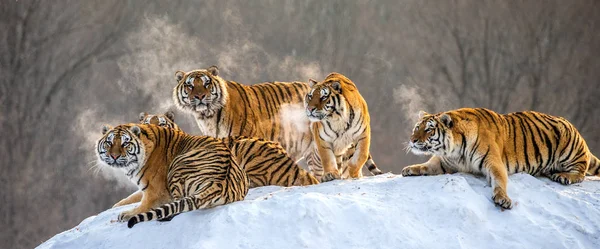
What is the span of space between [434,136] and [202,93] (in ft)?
7.38

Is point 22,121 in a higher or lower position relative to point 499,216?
higher

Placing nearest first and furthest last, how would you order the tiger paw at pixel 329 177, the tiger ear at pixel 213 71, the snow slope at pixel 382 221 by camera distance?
the snow slope at pixel 382 221, the tiger paw at pixel 329 177, the tiger ear at pixel 213 71

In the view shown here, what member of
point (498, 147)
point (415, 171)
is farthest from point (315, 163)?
point (498, 147)

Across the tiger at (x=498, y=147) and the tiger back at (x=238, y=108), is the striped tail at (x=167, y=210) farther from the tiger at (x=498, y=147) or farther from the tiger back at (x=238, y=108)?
the tiger back at (x=238, y=108)

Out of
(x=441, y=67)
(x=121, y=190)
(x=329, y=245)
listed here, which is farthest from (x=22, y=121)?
(x=329, y=245)

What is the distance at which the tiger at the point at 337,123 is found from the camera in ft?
26.0

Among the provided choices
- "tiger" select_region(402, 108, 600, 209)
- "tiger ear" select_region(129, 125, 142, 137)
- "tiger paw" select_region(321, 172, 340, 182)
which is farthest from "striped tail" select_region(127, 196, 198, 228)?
"tiger" select_region(402, 108, 600, 209)

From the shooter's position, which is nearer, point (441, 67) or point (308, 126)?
point (308, 126)

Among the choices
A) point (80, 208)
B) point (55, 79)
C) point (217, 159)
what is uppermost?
point (55, 79)

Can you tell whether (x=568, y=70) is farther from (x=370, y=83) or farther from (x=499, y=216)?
(x=499, y=216)

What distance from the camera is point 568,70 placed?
51.4ft

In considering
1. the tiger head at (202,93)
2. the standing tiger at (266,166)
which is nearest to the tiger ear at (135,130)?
the standing tiger at (266,166)

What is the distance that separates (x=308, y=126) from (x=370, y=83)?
23.6ft

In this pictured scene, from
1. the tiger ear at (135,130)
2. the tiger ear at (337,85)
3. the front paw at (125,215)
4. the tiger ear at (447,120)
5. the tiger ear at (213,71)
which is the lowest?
the front paw at (125,215)
